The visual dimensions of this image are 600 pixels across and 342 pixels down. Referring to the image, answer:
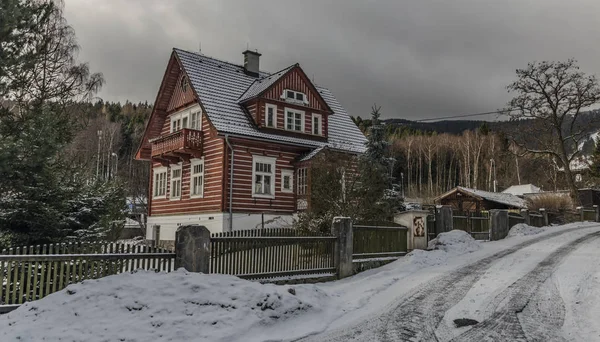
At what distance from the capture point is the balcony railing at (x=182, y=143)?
2400 centimetres

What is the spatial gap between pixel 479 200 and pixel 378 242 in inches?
1346

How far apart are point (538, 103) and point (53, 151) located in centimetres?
4228

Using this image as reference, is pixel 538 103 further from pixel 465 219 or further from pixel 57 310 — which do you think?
pixel 57 310

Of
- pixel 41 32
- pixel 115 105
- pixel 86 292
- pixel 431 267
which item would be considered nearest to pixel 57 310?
pixel 86 292

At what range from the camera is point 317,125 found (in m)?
27.6

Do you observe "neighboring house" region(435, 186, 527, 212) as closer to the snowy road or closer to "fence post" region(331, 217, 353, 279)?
the snowy road

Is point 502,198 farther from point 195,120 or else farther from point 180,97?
point 180,97

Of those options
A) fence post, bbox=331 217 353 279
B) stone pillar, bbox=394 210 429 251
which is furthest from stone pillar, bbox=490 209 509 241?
fence post, bbox=331 217 353 279

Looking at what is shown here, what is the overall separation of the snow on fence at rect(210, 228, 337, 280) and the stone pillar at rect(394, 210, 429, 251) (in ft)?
16.1

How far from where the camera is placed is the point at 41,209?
1154cm

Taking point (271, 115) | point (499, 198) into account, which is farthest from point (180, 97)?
point (499, 198)

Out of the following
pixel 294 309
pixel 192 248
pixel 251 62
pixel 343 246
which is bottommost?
pixel 294 309

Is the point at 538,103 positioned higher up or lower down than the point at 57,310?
higher up

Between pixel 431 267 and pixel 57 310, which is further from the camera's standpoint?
pixel 431 267
